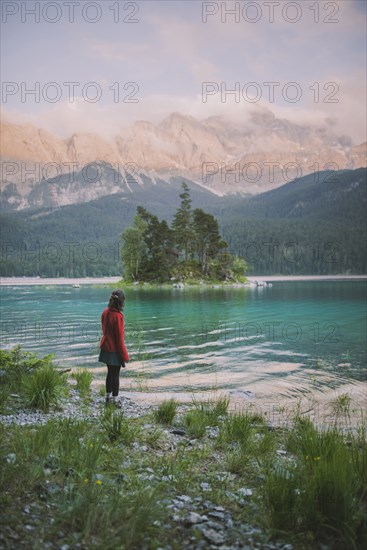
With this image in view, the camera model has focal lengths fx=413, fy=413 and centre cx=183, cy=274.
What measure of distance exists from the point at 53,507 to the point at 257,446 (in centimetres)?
455

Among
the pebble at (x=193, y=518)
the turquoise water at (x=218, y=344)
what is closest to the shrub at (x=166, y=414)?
the pebble at (x=193, y=518)

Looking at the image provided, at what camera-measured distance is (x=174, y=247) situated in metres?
111

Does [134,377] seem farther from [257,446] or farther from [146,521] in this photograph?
[146,521]

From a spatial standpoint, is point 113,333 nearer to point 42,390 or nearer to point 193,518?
point 42,390

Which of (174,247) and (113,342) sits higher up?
(174,247)

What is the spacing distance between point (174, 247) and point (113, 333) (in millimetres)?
99830

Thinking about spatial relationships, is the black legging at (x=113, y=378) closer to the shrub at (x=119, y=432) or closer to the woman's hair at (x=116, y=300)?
the woman's hair at (x=116, y=300)

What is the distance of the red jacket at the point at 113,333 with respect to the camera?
11289 millimetres

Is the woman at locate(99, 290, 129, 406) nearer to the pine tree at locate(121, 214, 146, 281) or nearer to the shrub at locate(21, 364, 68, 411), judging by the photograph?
the shrub at locate(21, 364, 68, 411)

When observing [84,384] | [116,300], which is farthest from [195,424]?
[84,384]

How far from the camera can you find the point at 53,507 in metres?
4.91

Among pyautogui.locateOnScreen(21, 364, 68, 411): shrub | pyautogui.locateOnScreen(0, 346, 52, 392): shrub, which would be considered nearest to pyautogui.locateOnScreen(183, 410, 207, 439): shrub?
pyautogui.locateOnScreen(21, 364, 68, 411): shrub

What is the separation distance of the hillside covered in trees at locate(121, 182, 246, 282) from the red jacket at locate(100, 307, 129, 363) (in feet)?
309

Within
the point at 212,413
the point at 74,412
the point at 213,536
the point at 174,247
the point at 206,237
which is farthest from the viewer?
the point at 174,247
